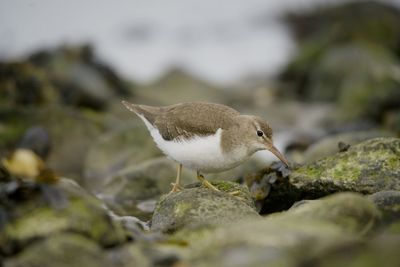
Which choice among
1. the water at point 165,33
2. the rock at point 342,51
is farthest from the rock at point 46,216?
the water at point 165,33

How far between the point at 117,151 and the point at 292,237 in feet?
26.9

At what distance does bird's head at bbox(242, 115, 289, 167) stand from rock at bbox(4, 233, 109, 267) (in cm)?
300

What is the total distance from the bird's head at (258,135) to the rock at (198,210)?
29.3 inches

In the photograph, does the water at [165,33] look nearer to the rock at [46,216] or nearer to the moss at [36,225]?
the rock at [46,216]

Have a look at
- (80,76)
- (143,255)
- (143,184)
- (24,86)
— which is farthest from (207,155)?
(80,76)

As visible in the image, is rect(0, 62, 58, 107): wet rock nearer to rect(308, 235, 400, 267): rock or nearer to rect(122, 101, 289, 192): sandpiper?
rect(122, 101, 289, 192): sandpiper

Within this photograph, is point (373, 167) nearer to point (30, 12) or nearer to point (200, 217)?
point (200, 217)

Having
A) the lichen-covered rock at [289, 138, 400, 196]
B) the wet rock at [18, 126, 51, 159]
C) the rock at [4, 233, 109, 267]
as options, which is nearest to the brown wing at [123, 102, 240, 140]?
the lichen-covered rock at [289, 138, 400, 196]

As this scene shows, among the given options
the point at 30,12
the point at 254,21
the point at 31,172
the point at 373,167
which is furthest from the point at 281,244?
the point at 254,21

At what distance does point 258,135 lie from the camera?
8375 millimetres

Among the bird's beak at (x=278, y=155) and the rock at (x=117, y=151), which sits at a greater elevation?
the rock at (x=117, y=151)

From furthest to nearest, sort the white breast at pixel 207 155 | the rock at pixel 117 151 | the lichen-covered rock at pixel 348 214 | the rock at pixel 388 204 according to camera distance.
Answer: the rock at pixel 117 151 → the white breast at pixel 207 155 → the rock at pixel 388 204 → the lichen-covered rock at pixel 348 214

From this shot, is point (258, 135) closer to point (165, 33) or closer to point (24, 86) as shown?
point (24, 86)

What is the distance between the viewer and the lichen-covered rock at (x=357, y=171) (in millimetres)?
8359
